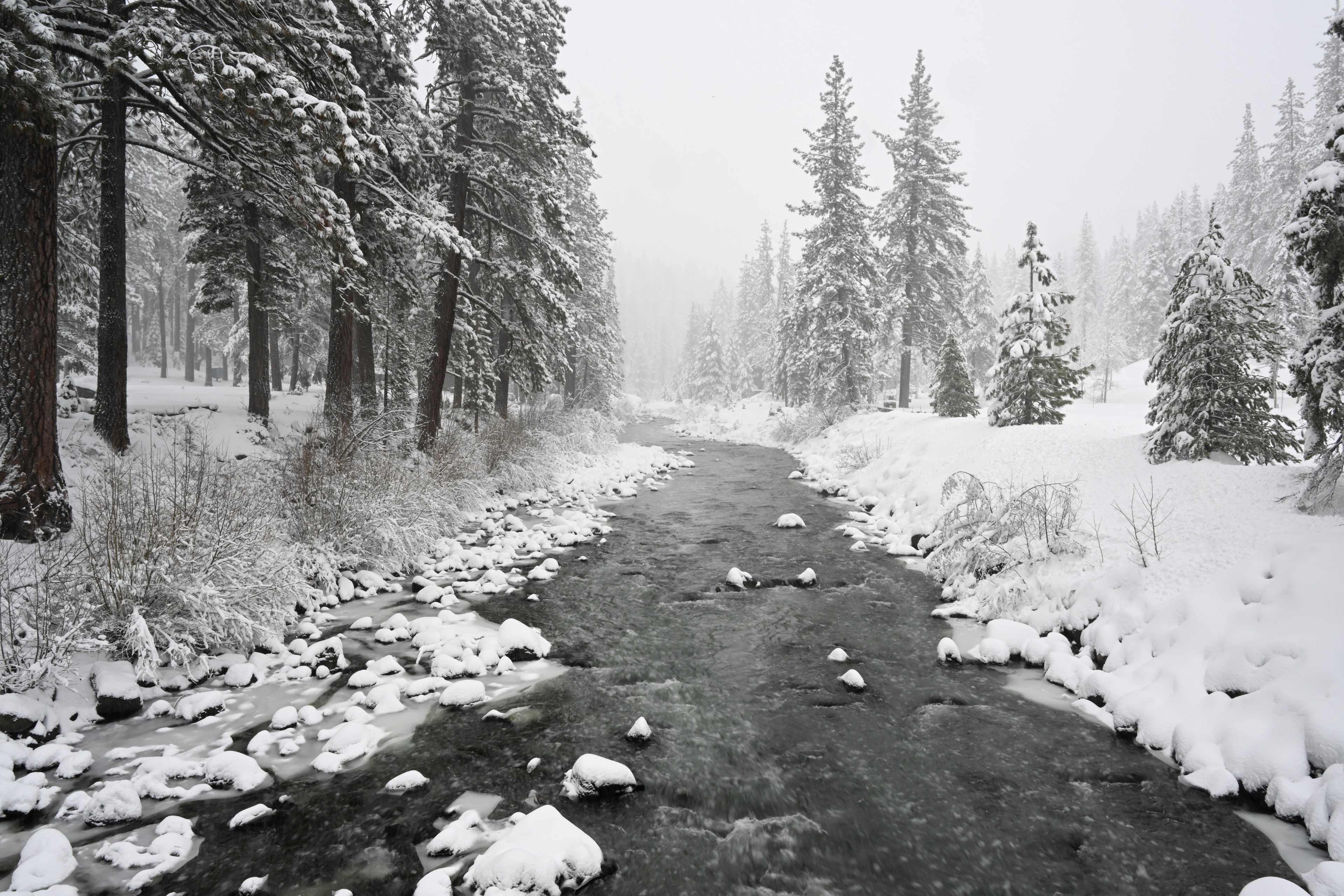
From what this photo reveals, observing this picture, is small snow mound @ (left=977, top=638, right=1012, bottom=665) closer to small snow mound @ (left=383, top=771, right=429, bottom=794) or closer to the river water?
the river water

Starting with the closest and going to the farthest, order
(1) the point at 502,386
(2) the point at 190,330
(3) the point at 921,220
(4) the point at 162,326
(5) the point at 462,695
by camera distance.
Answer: (5) the point at 462,695, (1) the point at 502,386, (3) the point at 921,220, (4) the point at 162,326, (2) the point at 190,330

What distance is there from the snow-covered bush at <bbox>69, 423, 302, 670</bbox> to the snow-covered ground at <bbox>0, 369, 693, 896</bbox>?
28 cm

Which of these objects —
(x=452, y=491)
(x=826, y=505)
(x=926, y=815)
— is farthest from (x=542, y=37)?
(x=926, y=815)

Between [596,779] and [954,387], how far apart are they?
19.2 meters

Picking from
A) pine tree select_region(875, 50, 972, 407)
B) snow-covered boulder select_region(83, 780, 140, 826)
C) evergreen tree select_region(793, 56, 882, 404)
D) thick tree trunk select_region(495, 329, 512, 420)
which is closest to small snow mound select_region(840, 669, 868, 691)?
snow-covered boulder select_region(83, 780, 140, 826)

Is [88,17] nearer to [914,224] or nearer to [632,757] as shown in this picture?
[632,757]

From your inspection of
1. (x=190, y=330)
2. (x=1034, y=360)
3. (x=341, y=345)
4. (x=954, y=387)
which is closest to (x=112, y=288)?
(x=341, y=345)

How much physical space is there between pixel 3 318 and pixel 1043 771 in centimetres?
1039

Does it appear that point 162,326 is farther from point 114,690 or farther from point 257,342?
point 114,690

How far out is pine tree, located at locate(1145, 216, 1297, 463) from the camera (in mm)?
8141

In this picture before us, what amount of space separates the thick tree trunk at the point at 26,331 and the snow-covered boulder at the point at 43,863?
12.4 feet

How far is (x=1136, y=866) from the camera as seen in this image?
358cm

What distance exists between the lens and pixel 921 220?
960 inches

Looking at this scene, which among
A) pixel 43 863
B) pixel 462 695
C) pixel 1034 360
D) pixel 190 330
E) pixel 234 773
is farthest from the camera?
pixel 190 330
